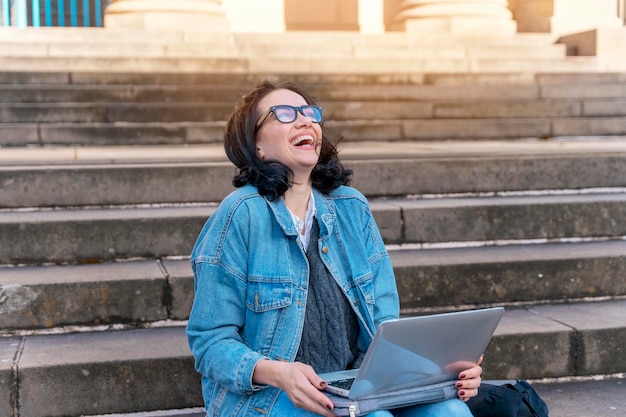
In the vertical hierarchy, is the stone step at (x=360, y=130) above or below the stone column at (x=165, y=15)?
below

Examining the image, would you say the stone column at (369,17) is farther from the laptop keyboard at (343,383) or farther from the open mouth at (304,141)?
the laptop keyboard at (343,383)

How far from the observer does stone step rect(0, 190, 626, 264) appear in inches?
161

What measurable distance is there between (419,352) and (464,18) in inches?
353

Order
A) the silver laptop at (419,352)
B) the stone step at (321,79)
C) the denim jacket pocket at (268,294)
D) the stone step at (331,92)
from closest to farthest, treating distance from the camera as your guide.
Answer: the silver laptop at (419,352) < the denim jacket pocket at (268,294) < the stone step at (331,92) < the stone step at (321,79)

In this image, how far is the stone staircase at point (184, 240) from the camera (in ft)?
11.2

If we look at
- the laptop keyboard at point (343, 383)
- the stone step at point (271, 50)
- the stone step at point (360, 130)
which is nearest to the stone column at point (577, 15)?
the stone step at point (271, 50)

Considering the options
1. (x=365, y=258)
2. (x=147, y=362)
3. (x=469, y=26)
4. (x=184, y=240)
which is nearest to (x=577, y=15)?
(x=469, y=26)

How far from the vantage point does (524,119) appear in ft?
24.7

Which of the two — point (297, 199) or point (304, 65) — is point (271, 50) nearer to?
point (304, 65)

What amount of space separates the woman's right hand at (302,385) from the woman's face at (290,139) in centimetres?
64

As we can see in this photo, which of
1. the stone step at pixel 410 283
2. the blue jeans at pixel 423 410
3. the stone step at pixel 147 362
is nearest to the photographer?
the blue jeans at pixel 423 410

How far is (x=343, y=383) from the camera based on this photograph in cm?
236

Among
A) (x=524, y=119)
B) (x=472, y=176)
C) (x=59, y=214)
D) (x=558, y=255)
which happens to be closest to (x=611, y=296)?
(x=558, y=255)

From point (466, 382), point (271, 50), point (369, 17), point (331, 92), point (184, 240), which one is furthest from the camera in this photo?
point (369, 17)
